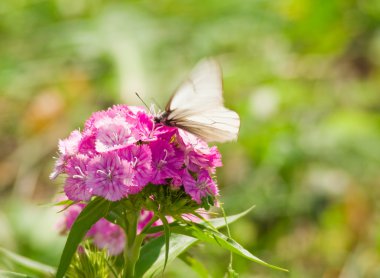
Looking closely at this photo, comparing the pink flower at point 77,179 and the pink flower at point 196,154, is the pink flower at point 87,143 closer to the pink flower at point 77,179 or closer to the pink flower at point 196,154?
the pink flower at point 77,179

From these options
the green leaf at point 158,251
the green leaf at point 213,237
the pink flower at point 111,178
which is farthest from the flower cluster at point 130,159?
the green leaf at point 158,251

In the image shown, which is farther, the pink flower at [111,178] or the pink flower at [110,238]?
the pink flower at [110,238]

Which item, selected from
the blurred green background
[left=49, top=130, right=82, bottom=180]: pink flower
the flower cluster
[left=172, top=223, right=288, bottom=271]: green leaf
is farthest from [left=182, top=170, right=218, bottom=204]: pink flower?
the blurred green background

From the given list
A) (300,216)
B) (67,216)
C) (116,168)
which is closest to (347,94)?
(300,216)

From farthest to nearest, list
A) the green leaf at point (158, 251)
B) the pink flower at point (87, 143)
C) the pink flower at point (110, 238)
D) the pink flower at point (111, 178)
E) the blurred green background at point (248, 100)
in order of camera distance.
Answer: the blurred green background at point (248, 100), the pink flower at point (110, 238), the green leaf at point (158, 251), the pink flower at point (87, 143), the pink flower at point (111, 178)

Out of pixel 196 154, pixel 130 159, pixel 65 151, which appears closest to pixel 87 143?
pixel 65 151

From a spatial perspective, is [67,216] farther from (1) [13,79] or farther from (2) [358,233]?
(1) [13,79]
